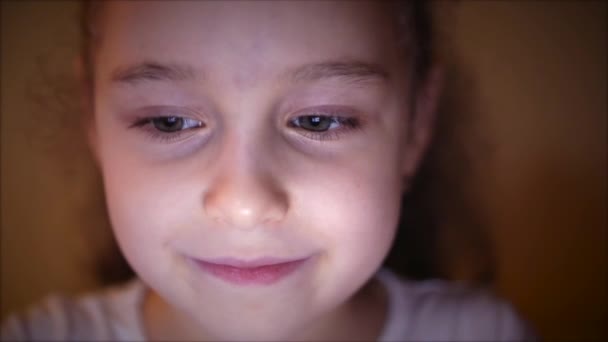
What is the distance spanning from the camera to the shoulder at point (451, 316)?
692 millimetres

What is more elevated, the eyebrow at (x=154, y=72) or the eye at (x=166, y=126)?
the eyebrow at (x=154, y=72)

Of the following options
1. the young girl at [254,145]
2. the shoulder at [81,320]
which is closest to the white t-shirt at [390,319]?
the shoulder at [81,320]

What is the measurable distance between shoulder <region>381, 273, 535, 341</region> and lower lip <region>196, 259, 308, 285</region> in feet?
0.74

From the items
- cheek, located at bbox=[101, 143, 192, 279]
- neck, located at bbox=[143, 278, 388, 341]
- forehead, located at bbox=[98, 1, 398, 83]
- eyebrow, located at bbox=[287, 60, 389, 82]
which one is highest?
forehead, located at bbox=[98, 1, 398, 83]

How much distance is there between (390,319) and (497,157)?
35 centimetres

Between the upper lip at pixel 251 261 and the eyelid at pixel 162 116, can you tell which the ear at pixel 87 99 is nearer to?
the eyelid at pixel 162 116

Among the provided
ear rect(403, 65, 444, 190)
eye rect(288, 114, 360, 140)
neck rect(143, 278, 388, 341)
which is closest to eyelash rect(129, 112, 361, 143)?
eye rect(288, 114, 360, 140)

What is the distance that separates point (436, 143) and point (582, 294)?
0.36 metres

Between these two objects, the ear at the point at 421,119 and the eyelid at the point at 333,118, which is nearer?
the eyelid at the point at 333,118

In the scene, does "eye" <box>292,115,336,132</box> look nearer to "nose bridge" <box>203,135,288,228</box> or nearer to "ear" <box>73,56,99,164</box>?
"nose bridge" <box>203,135,288,228</box>

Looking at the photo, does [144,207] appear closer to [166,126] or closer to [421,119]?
[166,126]

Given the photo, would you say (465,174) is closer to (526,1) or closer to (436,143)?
(436,143)

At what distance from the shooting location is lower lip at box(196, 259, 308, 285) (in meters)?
0.53

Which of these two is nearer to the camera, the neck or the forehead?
the forehead
